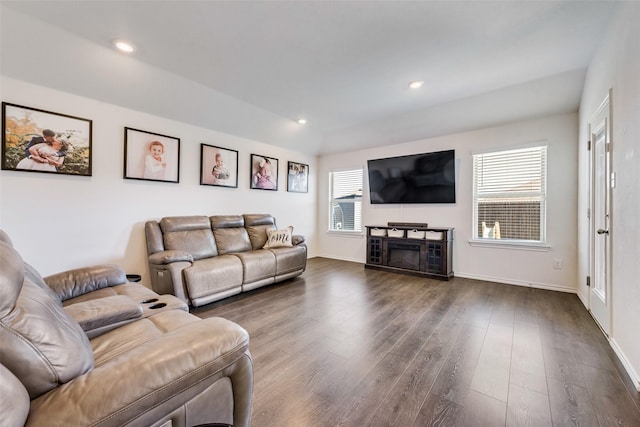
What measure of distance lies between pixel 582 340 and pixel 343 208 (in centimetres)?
416

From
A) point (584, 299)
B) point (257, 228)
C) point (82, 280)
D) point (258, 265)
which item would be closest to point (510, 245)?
point (584, 299)

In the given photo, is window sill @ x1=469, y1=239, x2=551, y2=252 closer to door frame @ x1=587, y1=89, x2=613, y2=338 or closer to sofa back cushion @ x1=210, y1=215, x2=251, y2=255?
door frame @ x1=587, y1=89, x2=613, y2=338

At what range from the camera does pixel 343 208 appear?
19.1ft

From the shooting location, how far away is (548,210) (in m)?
3.58

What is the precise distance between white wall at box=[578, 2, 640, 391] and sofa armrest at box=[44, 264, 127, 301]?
373 cm

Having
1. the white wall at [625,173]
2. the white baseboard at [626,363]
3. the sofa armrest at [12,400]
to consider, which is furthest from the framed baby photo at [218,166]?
the white baseboard at [626,363]

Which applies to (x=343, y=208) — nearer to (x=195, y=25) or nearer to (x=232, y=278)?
(x=232, y=278)

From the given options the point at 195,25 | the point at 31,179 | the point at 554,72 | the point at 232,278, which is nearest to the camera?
the point at 195,25

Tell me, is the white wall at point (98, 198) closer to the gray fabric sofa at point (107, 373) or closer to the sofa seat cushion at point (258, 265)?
the sofa seat cushion at point (258, 265)

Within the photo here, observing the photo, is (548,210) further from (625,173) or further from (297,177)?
(297,177)

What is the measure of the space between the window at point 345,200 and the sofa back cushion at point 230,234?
7.55 ft

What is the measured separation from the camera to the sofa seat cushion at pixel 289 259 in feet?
12.5

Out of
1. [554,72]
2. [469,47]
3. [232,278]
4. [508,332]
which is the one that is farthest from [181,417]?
[554,72]

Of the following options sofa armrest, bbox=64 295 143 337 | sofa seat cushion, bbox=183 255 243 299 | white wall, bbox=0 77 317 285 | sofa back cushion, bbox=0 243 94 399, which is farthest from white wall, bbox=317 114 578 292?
sofa back cushion, bbox=0 243 94 399
